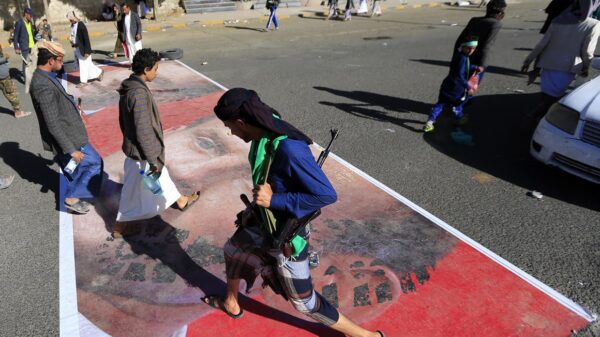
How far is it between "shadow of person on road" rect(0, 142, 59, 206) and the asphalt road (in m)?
0.03

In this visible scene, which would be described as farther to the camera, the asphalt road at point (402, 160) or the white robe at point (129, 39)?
the white robe at point (129, 39)

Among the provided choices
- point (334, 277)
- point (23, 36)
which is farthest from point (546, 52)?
point (23, 36)

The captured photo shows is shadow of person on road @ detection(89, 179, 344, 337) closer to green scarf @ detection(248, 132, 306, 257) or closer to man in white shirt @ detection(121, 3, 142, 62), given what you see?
green scarf @ detection(248, 132, 306, 257)

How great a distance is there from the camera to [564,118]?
5.24 metres

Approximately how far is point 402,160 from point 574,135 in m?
2.15

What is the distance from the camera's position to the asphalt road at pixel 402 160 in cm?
390

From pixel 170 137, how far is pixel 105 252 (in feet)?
9.24

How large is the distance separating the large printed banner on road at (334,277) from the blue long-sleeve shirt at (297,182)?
144 centimetres

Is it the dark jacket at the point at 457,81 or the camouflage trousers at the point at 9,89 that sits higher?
the dark jacket at the point at 457,81

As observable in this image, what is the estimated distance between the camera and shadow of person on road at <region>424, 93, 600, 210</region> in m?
5.23

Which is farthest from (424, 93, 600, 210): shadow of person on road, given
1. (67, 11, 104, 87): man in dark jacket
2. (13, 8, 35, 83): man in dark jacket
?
(13, 8, 35, 83): man in dark jacket

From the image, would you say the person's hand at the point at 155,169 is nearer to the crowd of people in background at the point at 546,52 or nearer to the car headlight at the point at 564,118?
the crowd of people in background at the point at 546,52

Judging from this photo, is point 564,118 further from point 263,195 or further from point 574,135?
point 263,195

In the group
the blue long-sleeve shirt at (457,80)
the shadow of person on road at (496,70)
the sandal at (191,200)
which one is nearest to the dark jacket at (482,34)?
the blue long-sleeve shirt at (457,80)
